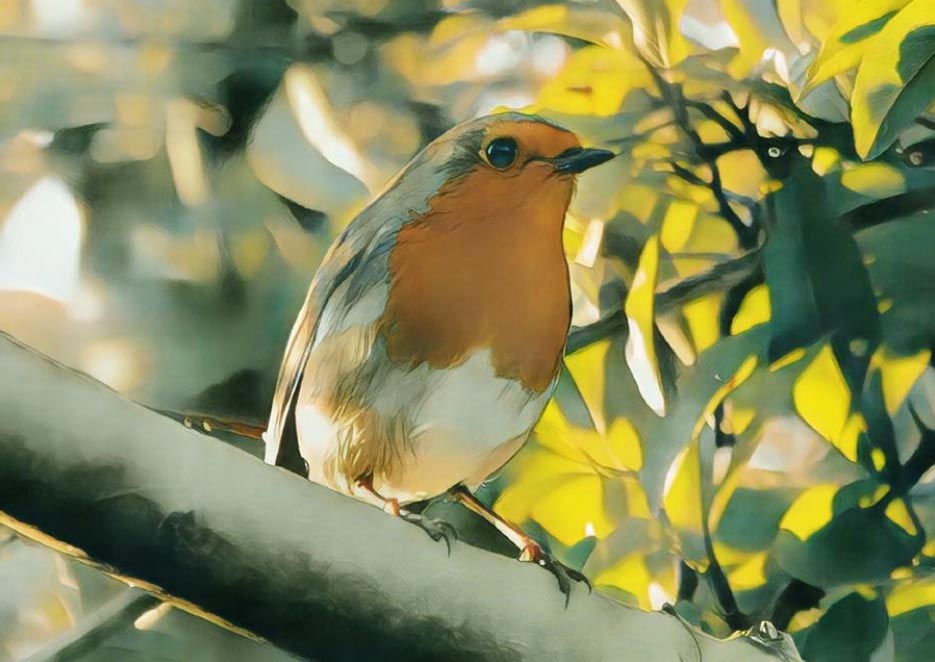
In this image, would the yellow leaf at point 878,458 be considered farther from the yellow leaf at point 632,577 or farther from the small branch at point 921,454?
the yellow leaf at point 632,577

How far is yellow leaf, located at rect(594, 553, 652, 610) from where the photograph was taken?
0.77 meters

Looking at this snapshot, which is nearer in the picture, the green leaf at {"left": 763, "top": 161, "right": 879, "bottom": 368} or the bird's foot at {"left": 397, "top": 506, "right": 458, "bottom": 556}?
the bird's foot at {"left": 397, "top": 506, "right": 458, "bottom": 556}

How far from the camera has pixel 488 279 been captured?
2.42 feet

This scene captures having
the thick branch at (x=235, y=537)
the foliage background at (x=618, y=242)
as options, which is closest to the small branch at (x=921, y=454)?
the foliage background at (x=618, y=242)

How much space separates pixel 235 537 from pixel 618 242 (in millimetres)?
421

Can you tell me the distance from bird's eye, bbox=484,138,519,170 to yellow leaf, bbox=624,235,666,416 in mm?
126

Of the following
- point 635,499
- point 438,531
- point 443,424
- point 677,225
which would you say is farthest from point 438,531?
point 677,225

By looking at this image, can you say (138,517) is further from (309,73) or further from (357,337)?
(309,73)

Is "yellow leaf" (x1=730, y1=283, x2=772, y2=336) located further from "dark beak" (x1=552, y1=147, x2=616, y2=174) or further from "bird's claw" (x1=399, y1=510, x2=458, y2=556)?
"bird's claw" (x1=399, y1=510, x2=458, y2=556)

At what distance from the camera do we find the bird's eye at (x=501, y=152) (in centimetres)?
77

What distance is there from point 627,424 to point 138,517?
1.40 feet

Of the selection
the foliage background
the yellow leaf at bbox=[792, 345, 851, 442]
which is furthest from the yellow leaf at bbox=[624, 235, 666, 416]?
the yellow leaf at bbox=[792, 345, 851, 442]

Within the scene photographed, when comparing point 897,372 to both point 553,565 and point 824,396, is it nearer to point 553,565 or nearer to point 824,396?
point 824,396

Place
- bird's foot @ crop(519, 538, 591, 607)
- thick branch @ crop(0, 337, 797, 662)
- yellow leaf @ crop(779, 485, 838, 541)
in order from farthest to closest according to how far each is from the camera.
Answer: yellow leaf @ crop(779, 485, 838, 541)
bird's foot @ crop(519, 538, 591, 607)
thick branch @ crop(0, 337, 797, 662)
